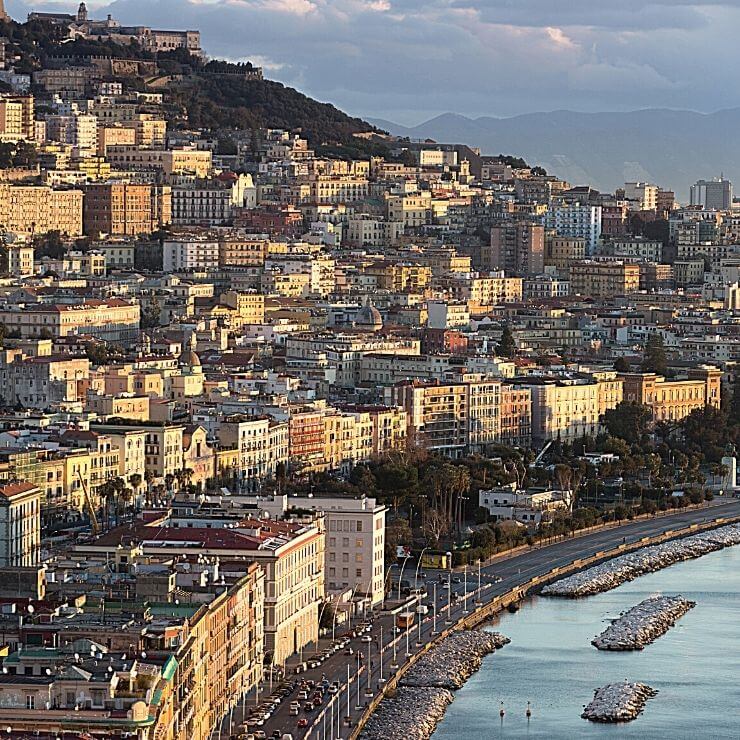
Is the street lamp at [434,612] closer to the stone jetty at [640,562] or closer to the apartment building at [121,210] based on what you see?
the stone jetty at [640,562]

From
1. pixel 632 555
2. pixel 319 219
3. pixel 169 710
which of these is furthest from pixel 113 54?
pixel 169 710

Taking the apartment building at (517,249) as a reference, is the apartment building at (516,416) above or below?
below

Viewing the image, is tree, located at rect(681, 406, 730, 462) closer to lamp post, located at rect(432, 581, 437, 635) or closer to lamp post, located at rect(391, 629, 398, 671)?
lamp post, located at rect(432, 581, 437, 635)

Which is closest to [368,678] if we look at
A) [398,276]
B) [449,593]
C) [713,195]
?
[449,593]

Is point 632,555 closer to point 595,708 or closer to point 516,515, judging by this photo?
point 516,515

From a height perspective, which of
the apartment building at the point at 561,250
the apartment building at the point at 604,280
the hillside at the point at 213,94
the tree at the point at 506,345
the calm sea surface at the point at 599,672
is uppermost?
the hillside at the point at 213,94

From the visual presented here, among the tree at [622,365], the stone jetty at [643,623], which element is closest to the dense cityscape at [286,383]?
the tree at [622,365]

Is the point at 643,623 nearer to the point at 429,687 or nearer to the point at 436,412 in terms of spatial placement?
the point at 429,687
